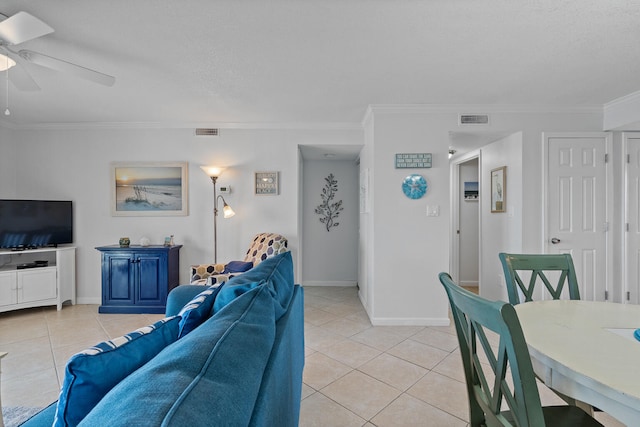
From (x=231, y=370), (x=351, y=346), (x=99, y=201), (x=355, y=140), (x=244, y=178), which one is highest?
(x=355, y=140)

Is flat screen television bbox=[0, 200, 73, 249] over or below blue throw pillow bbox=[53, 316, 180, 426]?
over

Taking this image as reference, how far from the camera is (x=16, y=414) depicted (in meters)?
1.76

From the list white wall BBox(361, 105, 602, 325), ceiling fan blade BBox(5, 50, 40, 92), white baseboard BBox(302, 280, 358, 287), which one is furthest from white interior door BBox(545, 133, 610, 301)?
ceiling fan blade BBox(5, 50, 40, 92)

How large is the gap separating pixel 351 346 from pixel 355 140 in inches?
99.1

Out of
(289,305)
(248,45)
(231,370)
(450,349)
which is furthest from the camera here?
(450,349)

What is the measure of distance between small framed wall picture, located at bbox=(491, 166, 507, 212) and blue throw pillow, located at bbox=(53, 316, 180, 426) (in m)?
3.85

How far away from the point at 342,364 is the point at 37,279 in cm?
373

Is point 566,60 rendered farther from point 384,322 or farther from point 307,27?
point 384,322

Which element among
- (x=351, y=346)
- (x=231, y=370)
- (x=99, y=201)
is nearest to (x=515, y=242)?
(x=351, y=346)

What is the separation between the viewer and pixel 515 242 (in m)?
3.29

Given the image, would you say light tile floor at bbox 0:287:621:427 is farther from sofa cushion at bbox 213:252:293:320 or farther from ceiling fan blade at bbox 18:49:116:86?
ceiling fan blade at bbox 18:49:116:86

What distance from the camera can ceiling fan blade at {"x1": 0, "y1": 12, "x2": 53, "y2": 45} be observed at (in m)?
1.50

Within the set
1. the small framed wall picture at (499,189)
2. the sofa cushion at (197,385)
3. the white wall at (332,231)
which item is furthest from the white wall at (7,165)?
the small framed wall picture at (499,189)

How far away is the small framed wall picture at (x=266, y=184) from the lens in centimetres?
390
